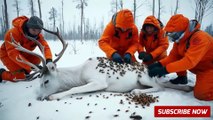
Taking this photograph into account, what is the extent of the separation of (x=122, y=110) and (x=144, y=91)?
1.20m

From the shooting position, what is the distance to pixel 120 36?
5.97 metres

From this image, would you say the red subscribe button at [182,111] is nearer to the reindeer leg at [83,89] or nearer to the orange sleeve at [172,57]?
the reindeer leg at [83,89]

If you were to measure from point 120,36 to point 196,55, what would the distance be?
2.58 meters

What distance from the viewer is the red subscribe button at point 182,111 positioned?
11.0 feet

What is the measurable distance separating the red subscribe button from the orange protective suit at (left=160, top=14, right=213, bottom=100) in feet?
2.13

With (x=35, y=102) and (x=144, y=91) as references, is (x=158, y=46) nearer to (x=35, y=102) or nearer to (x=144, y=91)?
(x=144, y=91)

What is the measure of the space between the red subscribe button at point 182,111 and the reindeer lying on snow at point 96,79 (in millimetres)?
964

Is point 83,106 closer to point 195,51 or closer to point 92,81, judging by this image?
point 92,81

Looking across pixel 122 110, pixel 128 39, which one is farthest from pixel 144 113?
pixel 128 39

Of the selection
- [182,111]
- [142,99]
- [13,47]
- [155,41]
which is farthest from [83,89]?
[155,41]

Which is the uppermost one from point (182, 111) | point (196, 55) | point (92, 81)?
point (196, 55)

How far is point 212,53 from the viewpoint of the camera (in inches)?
164

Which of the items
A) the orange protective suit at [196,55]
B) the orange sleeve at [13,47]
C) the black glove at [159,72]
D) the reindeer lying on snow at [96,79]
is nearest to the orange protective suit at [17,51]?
the orange sleeve at [13,47]

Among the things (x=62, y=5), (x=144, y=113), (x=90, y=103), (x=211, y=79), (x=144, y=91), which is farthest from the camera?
(x=62, y=5)
